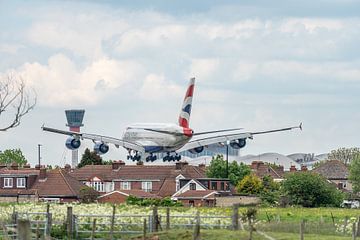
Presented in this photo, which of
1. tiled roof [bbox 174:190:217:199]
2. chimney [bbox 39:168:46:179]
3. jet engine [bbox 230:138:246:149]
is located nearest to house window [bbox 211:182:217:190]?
tiled roof [bbox 174:190:217:199]

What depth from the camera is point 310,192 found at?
121 m

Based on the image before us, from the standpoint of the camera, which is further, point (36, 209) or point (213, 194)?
point (213, 194)

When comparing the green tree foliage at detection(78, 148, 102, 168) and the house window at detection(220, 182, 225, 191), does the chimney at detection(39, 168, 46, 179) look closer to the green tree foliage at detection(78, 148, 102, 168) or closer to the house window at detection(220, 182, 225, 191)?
the house window at detection(220, 182, 225, 191)

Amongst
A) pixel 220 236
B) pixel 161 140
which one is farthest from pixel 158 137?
pixel 220 236

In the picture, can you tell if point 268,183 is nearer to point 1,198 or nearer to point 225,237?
point 1,198

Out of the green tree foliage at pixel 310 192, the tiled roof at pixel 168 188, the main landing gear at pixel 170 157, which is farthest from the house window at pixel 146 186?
the green tree foliage at pixel 310 192

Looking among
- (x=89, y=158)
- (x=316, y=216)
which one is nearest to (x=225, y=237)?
(x=316, y=216)

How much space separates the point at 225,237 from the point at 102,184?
10539cm

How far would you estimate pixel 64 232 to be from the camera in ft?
194

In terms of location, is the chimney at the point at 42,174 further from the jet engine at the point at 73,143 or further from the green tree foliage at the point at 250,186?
the green tree foliage at the point at 250,186

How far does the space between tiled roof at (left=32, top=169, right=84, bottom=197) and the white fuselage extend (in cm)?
805

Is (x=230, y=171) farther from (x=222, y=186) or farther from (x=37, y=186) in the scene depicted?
(x=37, y=186)

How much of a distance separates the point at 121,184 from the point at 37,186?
14.9 metres

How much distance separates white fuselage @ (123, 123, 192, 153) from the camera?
434ft
